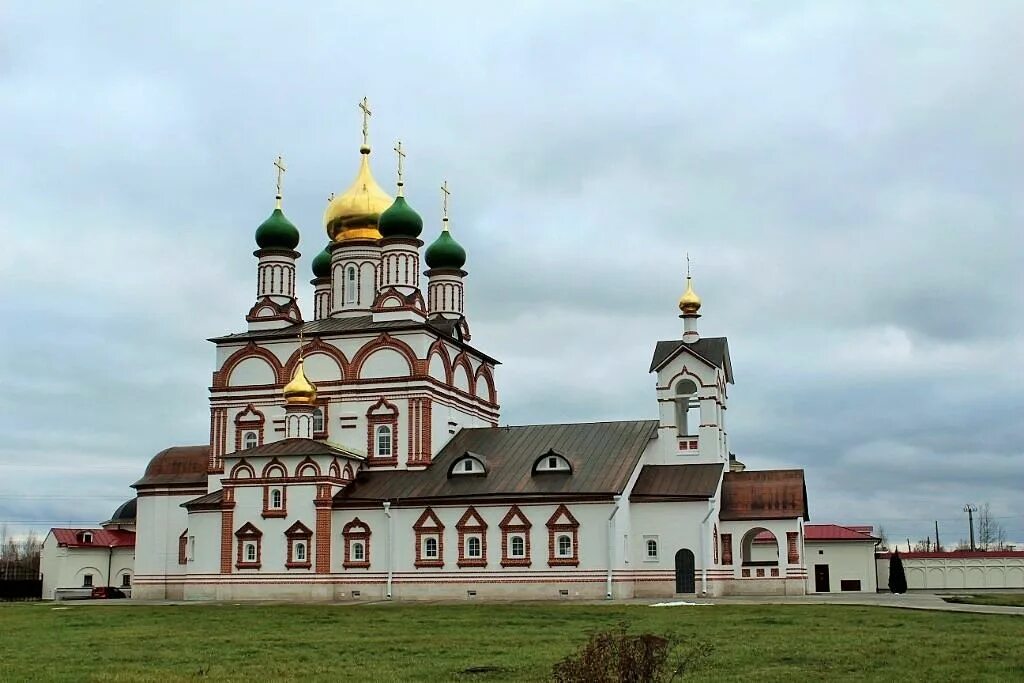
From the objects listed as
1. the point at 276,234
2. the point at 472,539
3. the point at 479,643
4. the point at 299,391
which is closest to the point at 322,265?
the point at 276,234

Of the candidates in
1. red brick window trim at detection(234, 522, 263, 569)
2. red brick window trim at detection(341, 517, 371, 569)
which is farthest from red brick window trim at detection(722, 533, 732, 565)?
red brick window trim at detection(234, 522, 263, 569)

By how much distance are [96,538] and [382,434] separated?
18.4 meters

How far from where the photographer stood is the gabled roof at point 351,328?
4331 cm

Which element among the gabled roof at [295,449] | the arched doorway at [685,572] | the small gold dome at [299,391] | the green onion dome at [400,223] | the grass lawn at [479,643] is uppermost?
the green onion dome at [400,223]

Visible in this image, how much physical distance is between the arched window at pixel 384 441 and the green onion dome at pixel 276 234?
29.0ft

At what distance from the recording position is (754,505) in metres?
39.8

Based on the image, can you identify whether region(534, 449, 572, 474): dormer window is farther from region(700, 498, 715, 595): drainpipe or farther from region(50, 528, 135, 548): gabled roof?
region(50, 528, 135, 548): gabled roof

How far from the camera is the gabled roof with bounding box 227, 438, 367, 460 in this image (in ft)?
133

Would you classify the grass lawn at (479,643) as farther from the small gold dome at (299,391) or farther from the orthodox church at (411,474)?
the small gold dome at (299,391)

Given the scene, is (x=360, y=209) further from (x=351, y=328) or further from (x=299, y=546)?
(x=299, y=546)

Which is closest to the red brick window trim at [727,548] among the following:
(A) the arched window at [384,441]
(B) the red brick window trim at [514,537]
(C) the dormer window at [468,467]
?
(B) the red brick window trim at [514,537]

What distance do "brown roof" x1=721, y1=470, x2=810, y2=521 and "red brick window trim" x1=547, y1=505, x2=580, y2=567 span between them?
4932mm

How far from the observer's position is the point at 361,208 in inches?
1854

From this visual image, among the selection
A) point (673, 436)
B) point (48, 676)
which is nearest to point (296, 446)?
point (673, 436)
